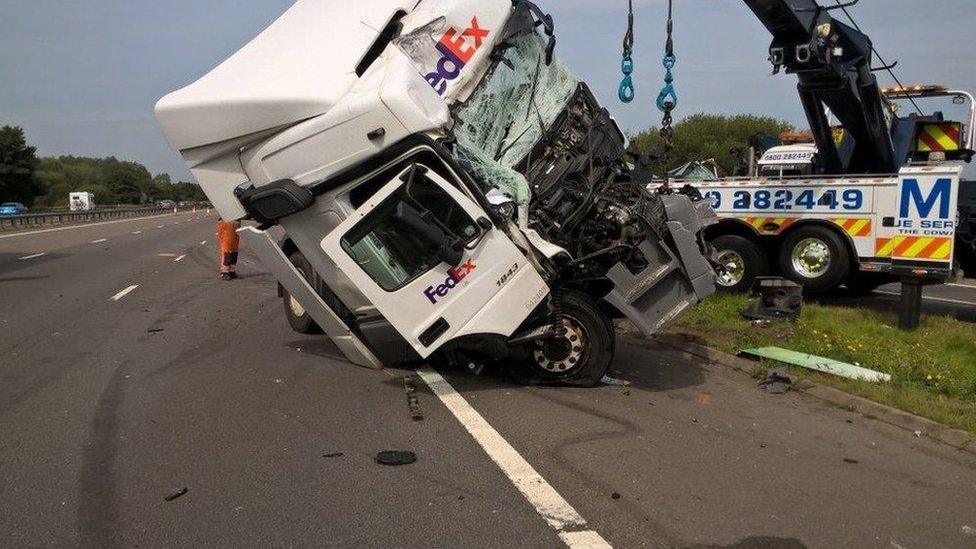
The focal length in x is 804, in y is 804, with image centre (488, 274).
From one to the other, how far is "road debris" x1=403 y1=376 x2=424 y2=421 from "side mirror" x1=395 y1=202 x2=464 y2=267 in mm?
1127

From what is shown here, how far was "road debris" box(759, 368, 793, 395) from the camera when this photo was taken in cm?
705

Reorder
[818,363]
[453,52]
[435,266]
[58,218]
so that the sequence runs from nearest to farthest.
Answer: [435,266] < [453,52] < [818,363] < [58,218]

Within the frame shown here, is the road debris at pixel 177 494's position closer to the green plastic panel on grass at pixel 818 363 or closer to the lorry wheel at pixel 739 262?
the green plastic panel on grass at pixel 818 363

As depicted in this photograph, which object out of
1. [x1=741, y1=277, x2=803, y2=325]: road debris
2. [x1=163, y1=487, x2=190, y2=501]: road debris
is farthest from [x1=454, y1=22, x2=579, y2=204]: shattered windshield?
[x1=741, y1=277, x2=803, y2=325]: road debris

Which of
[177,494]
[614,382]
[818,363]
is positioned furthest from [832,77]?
[177,494]

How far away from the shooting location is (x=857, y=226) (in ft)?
34.6

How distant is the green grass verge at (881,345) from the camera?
6.46 meters

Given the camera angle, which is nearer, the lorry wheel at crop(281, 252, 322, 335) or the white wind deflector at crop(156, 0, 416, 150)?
the white wind deflector at crop(156, 0, 416, 150)

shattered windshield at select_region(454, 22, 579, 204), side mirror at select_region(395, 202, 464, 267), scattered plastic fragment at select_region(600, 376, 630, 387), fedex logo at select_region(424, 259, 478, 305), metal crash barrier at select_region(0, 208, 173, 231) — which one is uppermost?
metal crash barrier at select_region(0, 208, 173, 231)

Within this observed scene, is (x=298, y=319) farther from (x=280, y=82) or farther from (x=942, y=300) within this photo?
(x=942, y=300)

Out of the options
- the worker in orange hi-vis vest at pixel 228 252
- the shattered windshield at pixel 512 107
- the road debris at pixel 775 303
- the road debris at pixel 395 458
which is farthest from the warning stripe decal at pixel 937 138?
the worker in orange hi-vis vest at pixel 228 252

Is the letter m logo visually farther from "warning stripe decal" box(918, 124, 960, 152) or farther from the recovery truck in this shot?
"warning stripe decal" box(918, 124, 960, 152)

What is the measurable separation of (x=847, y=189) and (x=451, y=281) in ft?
22.2

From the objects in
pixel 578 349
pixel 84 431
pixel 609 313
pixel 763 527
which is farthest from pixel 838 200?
pixel 84 431
